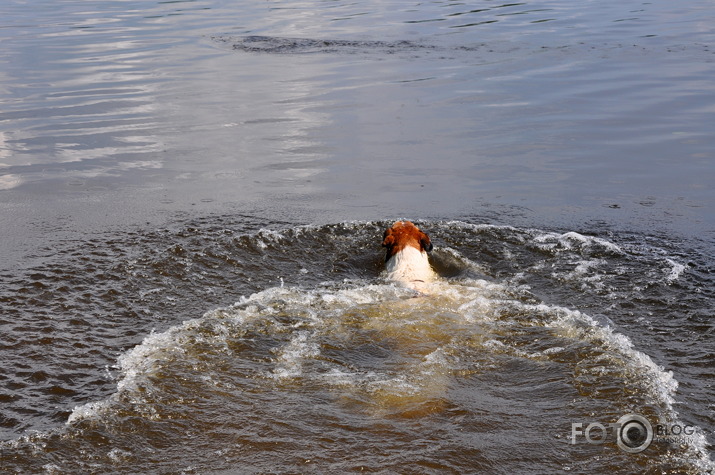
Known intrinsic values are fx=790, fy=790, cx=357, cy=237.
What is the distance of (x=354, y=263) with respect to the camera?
805 centimetres

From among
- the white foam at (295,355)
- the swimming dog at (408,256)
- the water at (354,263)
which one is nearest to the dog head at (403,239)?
the swimming dog at (408,256)

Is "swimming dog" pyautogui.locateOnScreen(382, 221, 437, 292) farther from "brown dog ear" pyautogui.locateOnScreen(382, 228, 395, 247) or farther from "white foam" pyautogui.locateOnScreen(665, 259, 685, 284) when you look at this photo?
"white foam" pyautogui.locateOnScreen(665, 259, 685, 284)

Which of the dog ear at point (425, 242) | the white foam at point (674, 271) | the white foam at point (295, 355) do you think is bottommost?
the white foam at point (674, 271)

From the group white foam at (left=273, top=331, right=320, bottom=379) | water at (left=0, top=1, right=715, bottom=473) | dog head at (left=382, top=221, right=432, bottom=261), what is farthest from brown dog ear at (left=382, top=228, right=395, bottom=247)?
white foam at (left=273, top=331, right=320, bottom=379)

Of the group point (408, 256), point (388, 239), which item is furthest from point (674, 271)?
point (388, 239)

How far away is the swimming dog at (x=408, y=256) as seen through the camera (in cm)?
760

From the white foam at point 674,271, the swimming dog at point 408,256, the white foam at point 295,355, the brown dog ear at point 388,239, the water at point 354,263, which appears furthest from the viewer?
the brown dog ear at point 388,239

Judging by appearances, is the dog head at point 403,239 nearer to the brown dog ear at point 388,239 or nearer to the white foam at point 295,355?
the brown dog ear at point 388,239

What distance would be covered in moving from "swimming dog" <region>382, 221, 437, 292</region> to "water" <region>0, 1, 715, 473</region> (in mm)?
208

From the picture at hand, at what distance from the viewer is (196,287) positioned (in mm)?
7160

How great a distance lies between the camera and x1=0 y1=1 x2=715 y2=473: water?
4801 millimetres

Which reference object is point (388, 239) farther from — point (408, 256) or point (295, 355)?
point (295, 355)

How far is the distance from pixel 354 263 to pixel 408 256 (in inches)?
25.0

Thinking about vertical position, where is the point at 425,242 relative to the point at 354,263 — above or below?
above
